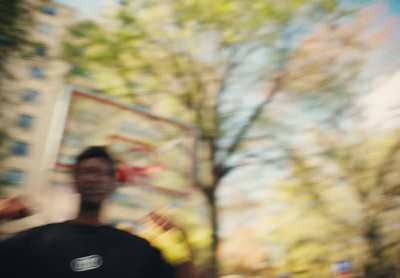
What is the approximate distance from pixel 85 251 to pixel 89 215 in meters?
0.21

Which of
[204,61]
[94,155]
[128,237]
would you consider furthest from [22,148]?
[128,237]

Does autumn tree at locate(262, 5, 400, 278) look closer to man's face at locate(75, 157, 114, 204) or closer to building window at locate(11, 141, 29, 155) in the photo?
man's face at locate(75, 157, 114, 204)

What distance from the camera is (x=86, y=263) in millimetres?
1556

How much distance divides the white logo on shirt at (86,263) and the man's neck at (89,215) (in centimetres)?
20

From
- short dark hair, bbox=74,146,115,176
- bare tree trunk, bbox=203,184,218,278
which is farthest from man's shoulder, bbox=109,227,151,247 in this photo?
bare tree trunk, bbox=203,184,218,278

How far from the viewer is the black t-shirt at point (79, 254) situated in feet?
4.91

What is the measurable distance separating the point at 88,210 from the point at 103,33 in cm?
757

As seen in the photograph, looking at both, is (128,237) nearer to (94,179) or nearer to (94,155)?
(94,179)

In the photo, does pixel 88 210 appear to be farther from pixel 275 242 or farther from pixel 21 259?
pixel 275 242

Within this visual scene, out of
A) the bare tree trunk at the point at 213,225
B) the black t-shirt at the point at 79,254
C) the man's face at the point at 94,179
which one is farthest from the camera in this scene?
the bare tree trunk at the point at 213,225

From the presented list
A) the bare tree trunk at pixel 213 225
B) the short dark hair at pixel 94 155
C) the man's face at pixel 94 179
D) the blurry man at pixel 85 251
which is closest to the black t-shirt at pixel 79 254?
the blurry man at pixel 85 251

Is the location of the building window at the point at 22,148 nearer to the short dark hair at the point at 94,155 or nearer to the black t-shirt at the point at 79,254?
the short dark hair at the point at 94,155

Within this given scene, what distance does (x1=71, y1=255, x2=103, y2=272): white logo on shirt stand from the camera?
5.03 feet

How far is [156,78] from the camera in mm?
9367
